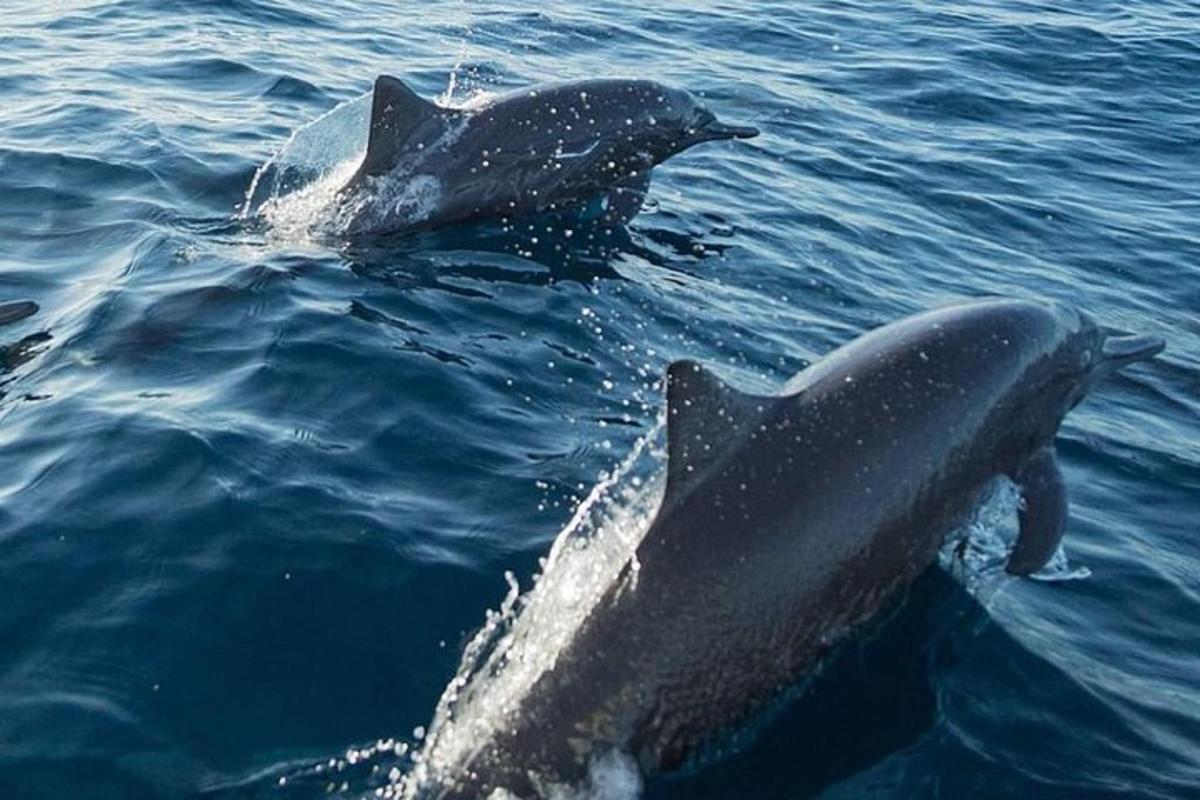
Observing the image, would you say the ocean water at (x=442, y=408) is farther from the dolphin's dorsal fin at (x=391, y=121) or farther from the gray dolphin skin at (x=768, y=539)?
the dolphin's dorsal fin at (x=391, y=121)

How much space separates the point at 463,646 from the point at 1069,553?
3.83 metres

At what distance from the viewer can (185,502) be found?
8.80 metres

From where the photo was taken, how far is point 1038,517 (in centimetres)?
866

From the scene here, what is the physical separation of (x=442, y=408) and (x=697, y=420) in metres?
3.20

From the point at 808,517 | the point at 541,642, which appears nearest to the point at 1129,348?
the point at 808,517

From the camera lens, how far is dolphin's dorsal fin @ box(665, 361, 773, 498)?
7117mm

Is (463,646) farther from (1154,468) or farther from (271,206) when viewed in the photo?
(271,206)

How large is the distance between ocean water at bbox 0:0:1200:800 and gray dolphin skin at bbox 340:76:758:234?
1.34ft

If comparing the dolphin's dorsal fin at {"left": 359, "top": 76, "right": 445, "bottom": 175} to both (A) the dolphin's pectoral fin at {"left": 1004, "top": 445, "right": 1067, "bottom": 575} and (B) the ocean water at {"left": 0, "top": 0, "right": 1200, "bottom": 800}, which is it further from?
(A) the dolphin's pectoral fin at {"left": 1004, "top": 445, "right": 1067, "bottom": 575}

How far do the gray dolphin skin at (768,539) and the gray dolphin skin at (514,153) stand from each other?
577 centimetres

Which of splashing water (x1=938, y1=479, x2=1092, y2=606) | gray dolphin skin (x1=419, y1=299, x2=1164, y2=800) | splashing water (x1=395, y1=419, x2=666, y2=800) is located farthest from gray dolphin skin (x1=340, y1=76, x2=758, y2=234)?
splashing water (x1=938, y1=479, x2=1092, y2=606)

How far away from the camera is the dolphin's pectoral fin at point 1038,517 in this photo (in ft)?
28.1

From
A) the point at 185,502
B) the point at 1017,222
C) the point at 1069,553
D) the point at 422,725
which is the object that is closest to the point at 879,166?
the point at 1017,222

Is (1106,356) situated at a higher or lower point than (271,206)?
higher
